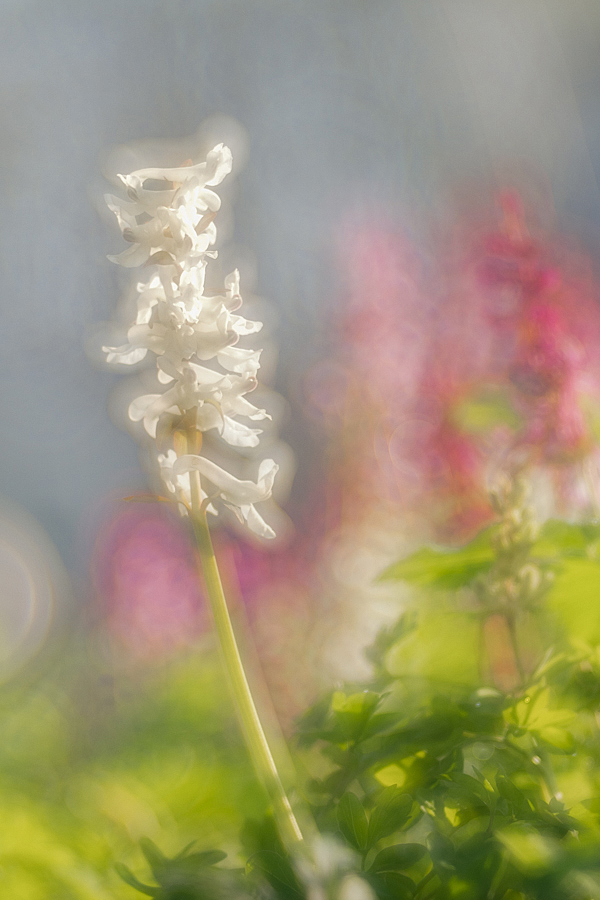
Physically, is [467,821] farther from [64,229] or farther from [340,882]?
[64,229]

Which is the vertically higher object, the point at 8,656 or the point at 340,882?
the point at 340,882

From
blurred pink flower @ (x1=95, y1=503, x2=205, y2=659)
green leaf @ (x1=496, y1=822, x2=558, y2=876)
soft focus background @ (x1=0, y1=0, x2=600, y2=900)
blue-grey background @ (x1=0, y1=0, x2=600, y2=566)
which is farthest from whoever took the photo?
blue-grey background @ (x1=0, y1=0, x2=600, y2=566)

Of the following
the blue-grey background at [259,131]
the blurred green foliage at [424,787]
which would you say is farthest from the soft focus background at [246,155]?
the blurred green foliage at [424,787]

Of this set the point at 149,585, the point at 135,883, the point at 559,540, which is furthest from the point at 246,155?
the point at 135,883

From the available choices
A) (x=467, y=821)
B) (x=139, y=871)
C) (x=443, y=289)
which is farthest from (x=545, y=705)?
(x=443, y=289)

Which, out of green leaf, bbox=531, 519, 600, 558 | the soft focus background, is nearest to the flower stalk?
green leaf, bbox=531, 519, 600, 558

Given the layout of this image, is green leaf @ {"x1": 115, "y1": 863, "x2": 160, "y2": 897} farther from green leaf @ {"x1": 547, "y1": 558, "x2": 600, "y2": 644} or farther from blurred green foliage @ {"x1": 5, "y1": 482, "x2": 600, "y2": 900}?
green leaf @ {"x1": 547, "y1": 558, "x2": 600, "y2": 644}

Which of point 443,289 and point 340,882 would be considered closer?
point 340,882
